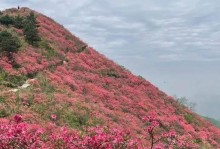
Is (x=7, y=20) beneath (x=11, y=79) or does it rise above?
above

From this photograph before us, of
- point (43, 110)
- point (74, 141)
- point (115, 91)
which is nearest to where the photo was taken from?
point (74, 141)

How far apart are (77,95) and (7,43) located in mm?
8866

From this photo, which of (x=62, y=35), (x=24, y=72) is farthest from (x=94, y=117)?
(x=62, y=35)

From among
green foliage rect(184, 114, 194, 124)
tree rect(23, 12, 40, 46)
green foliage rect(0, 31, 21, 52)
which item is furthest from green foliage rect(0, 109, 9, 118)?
green foliage rect(184, 114, 194, 124)

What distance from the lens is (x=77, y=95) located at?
3156cm

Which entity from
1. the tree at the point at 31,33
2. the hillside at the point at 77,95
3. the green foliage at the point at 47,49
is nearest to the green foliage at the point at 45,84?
the hillside at the point at 77,95

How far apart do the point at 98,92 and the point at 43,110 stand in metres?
11.6

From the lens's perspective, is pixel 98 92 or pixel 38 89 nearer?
pixel 38 89

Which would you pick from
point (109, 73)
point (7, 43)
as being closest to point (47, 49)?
point (109, 73)

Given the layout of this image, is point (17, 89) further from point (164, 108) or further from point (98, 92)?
point (164, 108)

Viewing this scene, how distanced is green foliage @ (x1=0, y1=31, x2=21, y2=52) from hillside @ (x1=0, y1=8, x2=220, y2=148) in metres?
0.57

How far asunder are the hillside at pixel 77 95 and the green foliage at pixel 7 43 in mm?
569

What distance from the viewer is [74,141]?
1147cm

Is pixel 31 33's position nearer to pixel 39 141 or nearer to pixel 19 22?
pixel 19 22
